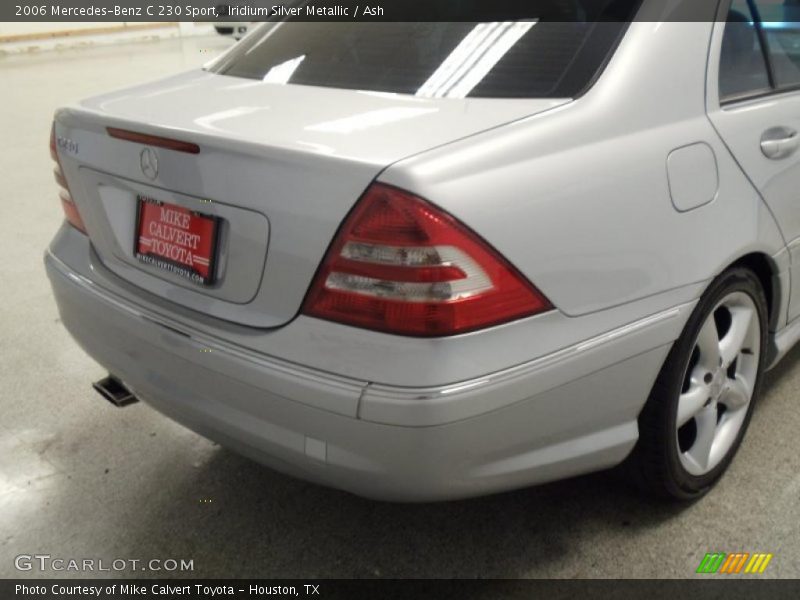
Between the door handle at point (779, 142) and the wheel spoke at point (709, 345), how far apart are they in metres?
0.43

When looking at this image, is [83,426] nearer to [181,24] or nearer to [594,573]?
[594,573]

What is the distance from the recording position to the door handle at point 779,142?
6.06 feet

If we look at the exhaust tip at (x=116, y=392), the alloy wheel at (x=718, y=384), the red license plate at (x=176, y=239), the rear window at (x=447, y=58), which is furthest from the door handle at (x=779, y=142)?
the exhaust tip at (x=116, y=392)

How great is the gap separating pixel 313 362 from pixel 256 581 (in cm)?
72

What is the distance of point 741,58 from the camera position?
6.19ft

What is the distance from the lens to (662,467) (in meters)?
1.82

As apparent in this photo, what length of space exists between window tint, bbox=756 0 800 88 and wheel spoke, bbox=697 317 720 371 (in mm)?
672

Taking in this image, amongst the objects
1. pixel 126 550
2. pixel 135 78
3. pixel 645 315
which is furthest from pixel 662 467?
pixel 135 78

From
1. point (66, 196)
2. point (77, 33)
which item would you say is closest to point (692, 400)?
point (66, 196)

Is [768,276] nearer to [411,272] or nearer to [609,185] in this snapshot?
[609,185]

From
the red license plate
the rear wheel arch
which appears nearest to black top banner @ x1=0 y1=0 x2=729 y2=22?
the rear wheel arch

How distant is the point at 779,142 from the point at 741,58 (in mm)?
225

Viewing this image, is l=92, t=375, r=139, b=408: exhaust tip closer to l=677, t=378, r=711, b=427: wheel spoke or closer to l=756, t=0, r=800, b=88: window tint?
l=677, t=378, r=711, b=427: wheel spoke

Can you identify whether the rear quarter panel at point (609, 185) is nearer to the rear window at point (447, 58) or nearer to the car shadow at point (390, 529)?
the rear window at point (447, 58)
